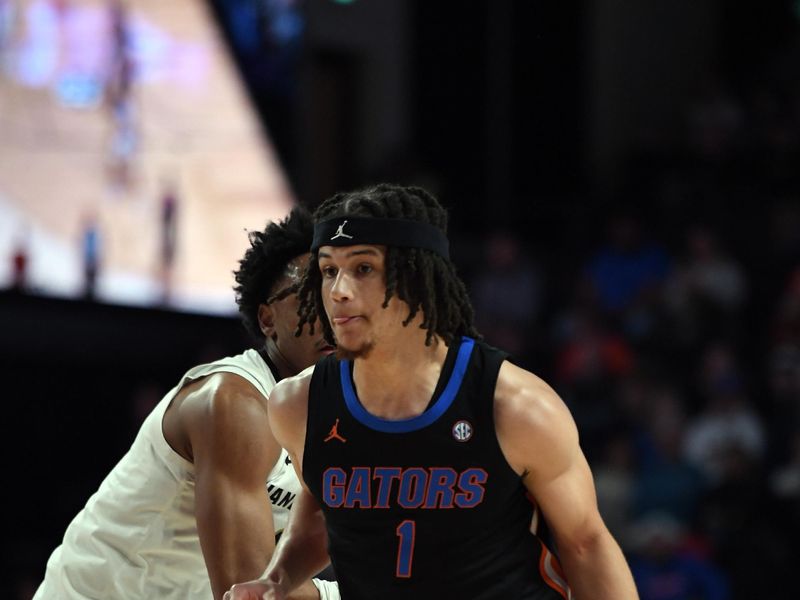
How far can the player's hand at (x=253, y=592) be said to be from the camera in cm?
349

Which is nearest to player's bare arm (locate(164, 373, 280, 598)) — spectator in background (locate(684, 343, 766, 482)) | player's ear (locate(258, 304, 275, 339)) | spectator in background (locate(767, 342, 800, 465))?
player's ear (locate(258, 304, 275, 339))

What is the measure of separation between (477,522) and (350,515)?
304 mm

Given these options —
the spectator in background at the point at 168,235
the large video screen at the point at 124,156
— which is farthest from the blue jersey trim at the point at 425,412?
the spectator in background at the point at 168,235

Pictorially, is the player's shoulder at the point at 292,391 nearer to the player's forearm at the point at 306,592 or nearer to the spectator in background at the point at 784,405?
the player's forearm at the point at 306,592

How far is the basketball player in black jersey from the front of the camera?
3.38 m

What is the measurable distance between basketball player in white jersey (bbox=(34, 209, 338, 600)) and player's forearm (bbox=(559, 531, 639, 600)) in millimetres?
812

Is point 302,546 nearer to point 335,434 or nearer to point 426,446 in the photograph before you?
point 335,434

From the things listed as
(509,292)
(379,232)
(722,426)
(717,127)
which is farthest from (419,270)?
(717,127)

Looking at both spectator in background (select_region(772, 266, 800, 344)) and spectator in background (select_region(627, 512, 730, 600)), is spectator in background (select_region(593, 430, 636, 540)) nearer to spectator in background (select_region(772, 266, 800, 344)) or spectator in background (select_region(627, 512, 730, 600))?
spectator in background (select_region(627, 512, 730, 600))

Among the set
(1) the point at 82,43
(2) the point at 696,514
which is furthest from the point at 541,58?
(2) the point at 696,514

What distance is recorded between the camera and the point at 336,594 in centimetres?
422

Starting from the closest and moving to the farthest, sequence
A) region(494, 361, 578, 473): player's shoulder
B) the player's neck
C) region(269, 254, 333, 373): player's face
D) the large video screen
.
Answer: region(494, 361, 578, 473): player's shoulder < the player's neck < region(269, 254, 333, 373): player's face < the large video screen

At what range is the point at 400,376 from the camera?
347 cm

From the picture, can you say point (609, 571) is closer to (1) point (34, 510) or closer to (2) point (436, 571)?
(2) point (436, 571)
